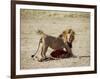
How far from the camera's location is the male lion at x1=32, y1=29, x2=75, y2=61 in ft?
5.91

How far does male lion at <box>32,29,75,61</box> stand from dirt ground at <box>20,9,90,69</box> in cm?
3

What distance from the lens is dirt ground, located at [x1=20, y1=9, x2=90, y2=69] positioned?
174 centimetres

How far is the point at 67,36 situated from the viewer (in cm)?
188

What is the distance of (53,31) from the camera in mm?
1830

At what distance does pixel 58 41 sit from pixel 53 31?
11cm

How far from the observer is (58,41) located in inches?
72.7

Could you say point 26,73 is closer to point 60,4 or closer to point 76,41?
point 76,41

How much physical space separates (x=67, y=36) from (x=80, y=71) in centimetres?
37

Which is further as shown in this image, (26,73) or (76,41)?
(76,41)

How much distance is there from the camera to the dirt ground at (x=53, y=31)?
174cm

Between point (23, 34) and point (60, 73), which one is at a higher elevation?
point (23, 34)

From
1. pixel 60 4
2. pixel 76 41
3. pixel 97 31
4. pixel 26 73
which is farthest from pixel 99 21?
pixel 26 73

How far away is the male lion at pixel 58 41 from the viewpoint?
180 cm

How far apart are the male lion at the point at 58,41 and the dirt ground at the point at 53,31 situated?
0.03m
